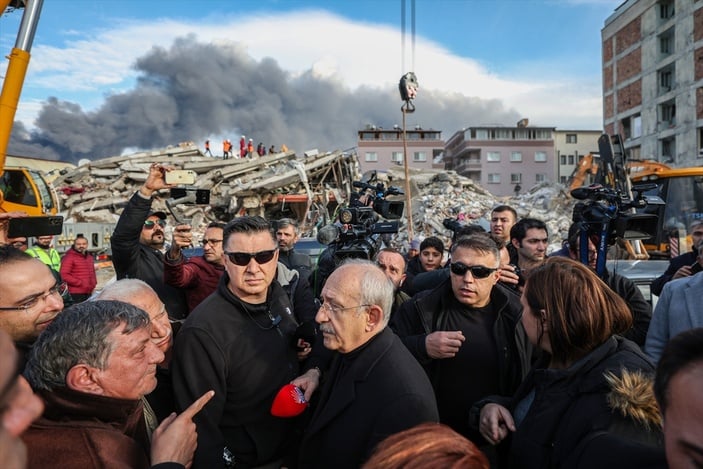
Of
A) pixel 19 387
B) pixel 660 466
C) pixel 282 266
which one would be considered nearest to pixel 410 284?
pixel 282 266

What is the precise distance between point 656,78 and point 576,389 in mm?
39407

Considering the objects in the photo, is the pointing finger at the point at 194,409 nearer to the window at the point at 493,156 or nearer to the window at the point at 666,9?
the window at the point at 666,9

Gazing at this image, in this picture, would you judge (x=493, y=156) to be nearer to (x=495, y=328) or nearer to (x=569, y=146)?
(x=569, y=146)

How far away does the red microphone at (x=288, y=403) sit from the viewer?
7.28 feet

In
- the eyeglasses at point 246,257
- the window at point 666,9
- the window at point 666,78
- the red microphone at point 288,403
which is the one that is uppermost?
the window at point 666,9

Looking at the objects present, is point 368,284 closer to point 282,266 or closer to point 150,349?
point 150,349

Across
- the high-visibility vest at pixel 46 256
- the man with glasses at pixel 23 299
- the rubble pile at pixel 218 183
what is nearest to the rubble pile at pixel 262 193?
the rubble pile at pixel 218 183

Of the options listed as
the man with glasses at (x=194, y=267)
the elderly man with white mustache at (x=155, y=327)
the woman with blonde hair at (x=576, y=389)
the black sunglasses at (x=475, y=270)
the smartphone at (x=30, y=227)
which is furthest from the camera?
the smartphone at (x=30, y=227)

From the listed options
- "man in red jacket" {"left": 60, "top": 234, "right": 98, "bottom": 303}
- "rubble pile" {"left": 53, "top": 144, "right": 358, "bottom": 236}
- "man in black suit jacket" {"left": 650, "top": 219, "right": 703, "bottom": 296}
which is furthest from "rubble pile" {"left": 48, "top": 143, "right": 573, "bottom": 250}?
"man in black suit jacket" {"left": 650, "top": 219, "right": 703, "bottom": 296}

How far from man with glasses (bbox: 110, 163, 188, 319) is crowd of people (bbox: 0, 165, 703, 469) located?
25mm

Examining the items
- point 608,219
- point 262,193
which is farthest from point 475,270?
point 262,193

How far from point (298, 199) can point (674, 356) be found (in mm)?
19331

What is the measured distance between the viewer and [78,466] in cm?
145

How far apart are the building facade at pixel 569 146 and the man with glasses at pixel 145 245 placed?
62359 millimetres
